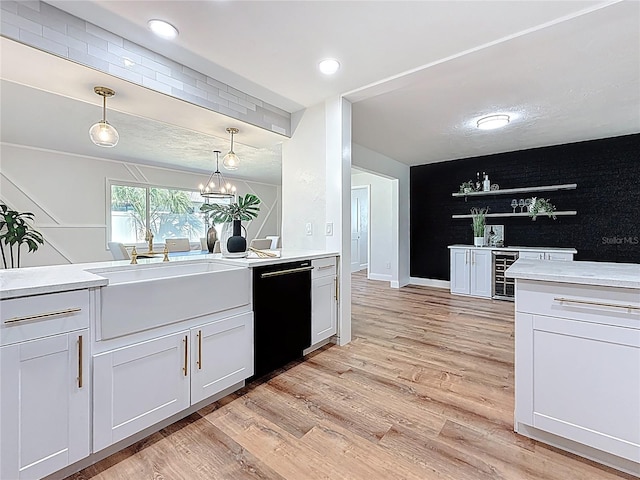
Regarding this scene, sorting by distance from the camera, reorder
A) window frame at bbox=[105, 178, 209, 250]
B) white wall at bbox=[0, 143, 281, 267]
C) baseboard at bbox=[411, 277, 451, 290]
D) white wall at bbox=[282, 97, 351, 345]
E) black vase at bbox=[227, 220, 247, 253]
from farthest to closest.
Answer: window frame at bbox=[105, 178, 209, 250] → baseboard at bbox=[411, 277, 451, 290] → white wall at bbox=[0, 143, 281, 267] → white wall at bbox=[282, 97, 351, 345] → black vase at bbox=[227, 220, 247, 253]

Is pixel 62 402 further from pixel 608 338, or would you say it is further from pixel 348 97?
pixel 348 97

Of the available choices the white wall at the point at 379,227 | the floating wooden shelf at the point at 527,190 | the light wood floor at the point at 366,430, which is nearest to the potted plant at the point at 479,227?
the floating wooden shelf at the point at 527,190

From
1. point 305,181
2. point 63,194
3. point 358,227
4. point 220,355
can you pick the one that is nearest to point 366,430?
point 220,355

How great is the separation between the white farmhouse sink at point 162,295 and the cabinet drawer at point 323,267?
2.47 ft

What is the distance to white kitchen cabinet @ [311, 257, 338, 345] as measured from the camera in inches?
110

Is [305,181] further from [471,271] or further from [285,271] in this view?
[471,271]

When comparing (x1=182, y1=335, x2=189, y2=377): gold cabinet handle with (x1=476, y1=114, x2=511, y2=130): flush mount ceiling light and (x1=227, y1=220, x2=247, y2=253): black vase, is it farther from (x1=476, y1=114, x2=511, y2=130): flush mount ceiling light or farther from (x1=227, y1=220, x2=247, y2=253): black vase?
(x1=476, y1=114, x2=511, y2=130): flush mount ceiling light

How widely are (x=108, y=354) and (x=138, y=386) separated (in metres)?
0.25

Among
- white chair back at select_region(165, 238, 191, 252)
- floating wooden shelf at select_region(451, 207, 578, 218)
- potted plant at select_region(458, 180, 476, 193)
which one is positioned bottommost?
white chair back at select_region(165, 238, 191, 252)

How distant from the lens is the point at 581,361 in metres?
1.49

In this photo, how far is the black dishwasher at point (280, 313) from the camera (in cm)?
229

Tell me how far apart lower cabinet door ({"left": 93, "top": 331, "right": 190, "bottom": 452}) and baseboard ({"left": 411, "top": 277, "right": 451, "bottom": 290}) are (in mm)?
5353

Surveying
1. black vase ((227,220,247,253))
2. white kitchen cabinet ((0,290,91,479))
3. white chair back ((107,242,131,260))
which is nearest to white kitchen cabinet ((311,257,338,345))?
black vase ((227,220,247,253))

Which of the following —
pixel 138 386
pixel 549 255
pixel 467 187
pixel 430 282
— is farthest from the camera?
pixel 430 282
